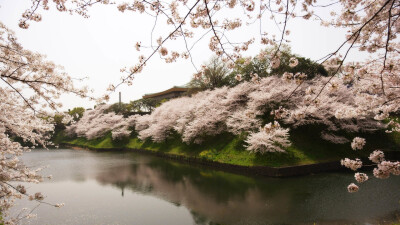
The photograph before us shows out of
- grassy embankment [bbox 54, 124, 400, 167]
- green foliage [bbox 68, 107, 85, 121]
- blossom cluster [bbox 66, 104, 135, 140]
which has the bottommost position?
grassy embankment [bbox 54, 124, 400, 167]

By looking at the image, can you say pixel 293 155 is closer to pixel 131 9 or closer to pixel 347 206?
pixel 347 206

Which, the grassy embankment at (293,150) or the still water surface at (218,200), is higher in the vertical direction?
the grassy embankment at (293,150)

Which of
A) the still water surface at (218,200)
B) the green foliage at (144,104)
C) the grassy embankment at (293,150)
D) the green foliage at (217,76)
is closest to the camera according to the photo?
the still water surface at (218,200)

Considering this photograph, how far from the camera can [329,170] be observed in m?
13.0

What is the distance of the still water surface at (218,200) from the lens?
7.45m

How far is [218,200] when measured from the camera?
30.5 feet

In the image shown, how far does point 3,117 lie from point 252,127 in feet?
46.1

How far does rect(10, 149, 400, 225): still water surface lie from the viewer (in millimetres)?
7445

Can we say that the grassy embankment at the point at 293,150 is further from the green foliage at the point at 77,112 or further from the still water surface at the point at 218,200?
the green foliage at the point at 77,112

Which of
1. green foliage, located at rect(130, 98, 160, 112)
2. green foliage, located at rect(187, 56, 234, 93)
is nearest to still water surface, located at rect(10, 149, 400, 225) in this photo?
green foliage, located at rect(187, 56, 234, 93)

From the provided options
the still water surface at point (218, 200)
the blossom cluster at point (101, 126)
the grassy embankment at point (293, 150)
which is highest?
the blossom cluster at point (101, 126)

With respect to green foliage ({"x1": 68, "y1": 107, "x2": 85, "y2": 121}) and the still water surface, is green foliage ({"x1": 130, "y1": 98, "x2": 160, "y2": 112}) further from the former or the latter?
the still water surface

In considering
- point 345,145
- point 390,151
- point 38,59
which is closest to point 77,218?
point 38,59

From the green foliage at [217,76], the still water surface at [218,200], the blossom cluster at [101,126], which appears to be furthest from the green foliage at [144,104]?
the still water surface at [218,200]
